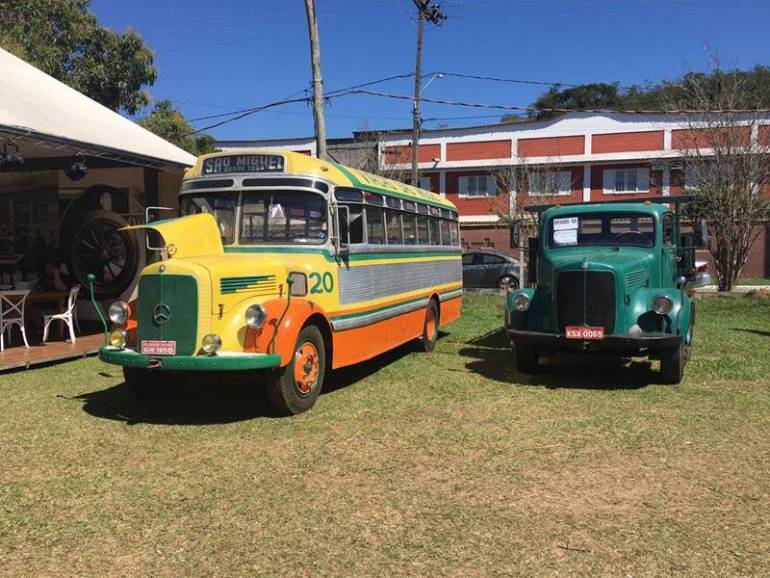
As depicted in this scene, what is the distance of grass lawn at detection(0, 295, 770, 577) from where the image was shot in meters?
3.52

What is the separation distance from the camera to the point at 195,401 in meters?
6.95

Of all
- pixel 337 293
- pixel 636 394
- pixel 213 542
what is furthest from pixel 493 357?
pixel 213 542

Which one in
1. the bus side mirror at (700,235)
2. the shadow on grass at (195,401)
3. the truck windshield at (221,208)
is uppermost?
the truck windshield at (221,208)

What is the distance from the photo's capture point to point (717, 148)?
18.5 metres

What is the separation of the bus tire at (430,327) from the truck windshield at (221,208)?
3.82 meters

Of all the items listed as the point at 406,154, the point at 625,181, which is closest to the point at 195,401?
the point at 406,154

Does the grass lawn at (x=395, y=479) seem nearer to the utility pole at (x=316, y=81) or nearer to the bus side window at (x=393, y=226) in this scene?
the bus side window at (x=393, y=226)

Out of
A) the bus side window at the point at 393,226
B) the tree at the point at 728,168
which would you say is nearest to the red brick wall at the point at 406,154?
the tree at the point at 728,168

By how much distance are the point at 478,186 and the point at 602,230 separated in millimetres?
28547

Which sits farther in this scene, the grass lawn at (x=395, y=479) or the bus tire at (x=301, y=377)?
the bus tire at (x=301, y=377)

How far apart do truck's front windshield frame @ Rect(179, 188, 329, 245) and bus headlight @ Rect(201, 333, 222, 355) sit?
4.80 ft

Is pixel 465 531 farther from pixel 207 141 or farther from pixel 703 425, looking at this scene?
pixel 207 141

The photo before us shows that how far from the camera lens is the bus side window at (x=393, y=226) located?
8.45 meters

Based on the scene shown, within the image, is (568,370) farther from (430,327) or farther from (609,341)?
(430,327)
